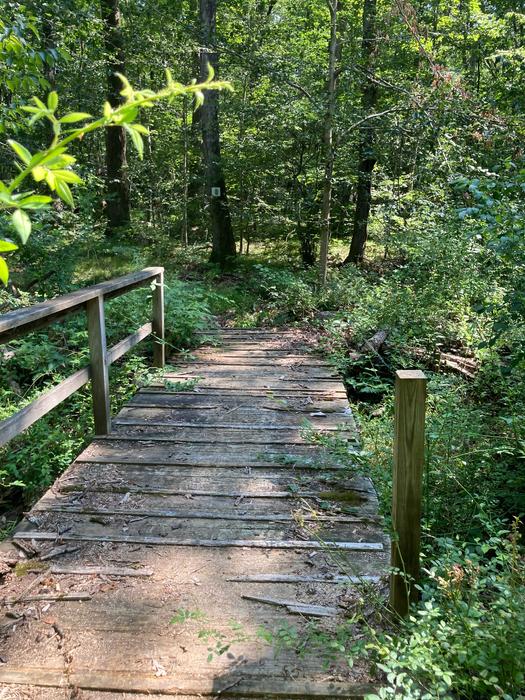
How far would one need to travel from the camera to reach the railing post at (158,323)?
5980mm

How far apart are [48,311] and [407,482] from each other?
225 centimetres

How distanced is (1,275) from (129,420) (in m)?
3.87

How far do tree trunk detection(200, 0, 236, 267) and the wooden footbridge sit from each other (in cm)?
850

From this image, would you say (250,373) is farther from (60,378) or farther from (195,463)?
(195,463)

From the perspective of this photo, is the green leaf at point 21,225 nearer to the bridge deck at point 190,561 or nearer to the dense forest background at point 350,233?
the dense forest background at point 350,233

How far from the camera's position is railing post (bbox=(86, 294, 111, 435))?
404 centimetres

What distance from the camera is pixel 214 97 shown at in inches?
478

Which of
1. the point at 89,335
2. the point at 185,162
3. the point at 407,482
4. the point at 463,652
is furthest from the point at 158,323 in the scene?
the point at 185,162

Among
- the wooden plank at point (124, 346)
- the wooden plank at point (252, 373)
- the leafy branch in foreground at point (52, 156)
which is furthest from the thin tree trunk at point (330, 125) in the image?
the leafy branch in foreground at point (52, 156)

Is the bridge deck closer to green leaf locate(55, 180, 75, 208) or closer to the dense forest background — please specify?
the dense forest background

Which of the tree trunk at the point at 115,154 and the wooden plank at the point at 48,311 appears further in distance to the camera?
the tree trunk at the point at 115,154

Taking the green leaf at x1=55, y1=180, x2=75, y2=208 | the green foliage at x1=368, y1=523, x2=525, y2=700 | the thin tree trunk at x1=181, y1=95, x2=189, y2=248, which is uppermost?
the thin tree trunk at x1=181, y1=95, x2=189, y2=248

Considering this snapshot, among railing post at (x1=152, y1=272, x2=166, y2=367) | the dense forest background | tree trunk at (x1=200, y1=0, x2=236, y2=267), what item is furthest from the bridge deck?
tree trunk at (x1=200, y1=0, x2=236, y2=267)

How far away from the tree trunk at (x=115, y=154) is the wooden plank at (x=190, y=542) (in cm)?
1117
